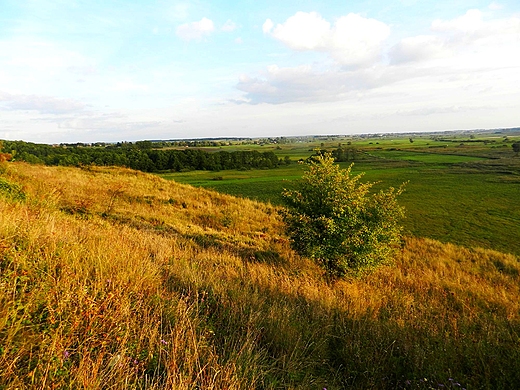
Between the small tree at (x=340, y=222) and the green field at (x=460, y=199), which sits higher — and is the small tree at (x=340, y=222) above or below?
above

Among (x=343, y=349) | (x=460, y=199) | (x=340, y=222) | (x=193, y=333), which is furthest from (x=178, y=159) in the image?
(x=193, y=333)

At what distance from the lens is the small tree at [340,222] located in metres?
9.78

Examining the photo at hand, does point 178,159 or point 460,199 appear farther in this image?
point 178,159

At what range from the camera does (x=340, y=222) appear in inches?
386

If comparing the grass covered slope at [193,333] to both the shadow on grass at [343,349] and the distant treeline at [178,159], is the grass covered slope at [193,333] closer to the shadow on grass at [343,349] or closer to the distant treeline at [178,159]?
the shadow on grass at [343,349]

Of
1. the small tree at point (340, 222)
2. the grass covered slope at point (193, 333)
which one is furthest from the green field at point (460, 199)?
the grass covered slope at point (193, 333)

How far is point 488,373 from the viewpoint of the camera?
3713mm

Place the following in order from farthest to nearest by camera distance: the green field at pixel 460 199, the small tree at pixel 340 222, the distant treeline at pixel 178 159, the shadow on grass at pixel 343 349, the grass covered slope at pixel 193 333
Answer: the distant treeline at pixel 178 159 < the green field at pixel 460 199 < the small tree at pixel 340 222 < the shadow on grass at pixel 343 349 < the grass covered slope at pixel 193 333

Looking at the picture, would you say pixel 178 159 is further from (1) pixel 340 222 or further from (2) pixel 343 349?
(2) pixel 343 349

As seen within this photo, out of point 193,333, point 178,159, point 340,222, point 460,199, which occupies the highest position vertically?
point 193,333

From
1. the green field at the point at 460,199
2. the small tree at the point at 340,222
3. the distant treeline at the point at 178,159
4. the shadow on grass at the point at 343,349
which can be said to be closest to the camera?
the shadow on grass at the point at 343,349

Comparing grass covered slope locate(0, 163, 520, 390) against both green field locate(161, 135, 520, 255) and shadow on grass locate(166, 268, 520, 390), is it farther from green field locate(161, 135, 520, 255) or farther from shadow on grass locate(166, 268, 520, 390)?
green field locate(161, 135, 520, 255)

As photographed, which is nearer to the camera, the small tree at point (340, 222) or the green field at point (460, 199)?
the small tree at point (340, 222)

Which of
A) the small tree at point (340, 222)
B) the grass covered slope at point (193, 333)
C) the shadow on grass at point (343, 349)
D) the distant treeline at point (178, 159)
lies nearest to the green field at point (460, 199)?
the small tree at point (340, 222)
